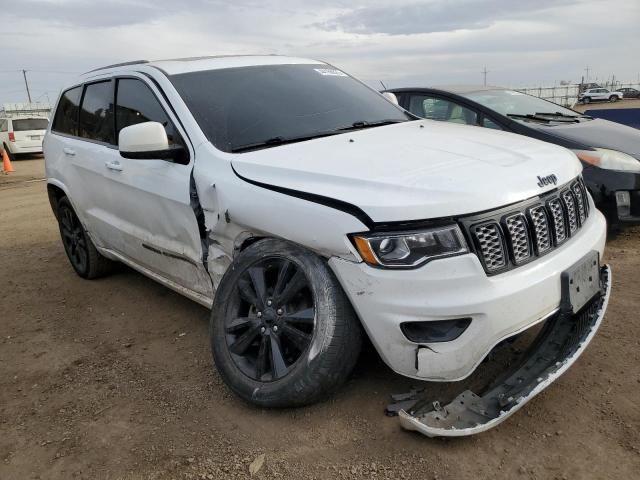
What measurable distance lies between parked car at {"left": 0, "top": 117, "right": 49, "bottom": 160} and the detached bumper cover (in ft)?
68.0

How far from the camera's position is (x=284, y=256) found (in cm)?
273

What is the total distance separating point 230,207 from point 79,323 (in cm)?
210

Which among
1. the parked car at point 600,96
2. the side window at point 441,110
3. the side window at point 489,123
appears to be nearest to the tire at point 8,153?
the side window at point 441,110

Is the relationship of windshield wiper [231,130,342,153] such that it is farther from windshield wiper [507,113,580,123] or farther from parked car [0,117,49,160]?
parked car [0,117,49,160]

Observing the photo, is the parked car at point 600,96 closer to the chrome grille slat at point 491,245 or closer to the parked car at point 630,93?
the parked car at point 630,93

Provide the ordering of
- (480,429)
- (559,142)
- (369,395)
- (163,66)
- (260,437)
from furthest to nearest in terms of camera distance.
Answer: (559,142), (163,66), (369,395), (260,437), (480,429)

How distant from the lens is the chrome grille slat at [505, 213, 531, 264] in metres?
2.46

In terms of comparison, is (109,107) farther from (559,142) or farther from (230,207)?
(559,142)

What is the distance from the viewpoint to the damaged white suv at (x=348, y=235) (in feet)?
7.74

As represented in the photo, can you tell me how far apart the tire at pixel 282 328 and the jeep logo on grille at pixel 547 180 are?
1.04m

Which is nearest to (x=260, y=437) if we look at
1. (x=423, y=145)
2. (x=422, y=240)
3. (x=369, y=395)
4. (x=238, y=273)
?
(x=369, y=395)

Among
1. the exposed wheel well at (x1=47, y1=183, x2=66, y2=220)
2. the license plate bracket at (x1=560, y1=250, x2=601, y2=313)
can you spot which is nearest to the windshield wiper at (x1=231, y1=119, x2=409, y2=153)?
the license plate bracket at (x1=560, y1=250, x2=601, y2=313)

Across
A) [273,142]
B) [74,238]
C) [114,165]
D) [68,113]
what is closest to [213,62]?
[114,165]

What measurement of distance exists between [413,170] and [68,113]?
12.2 feet
